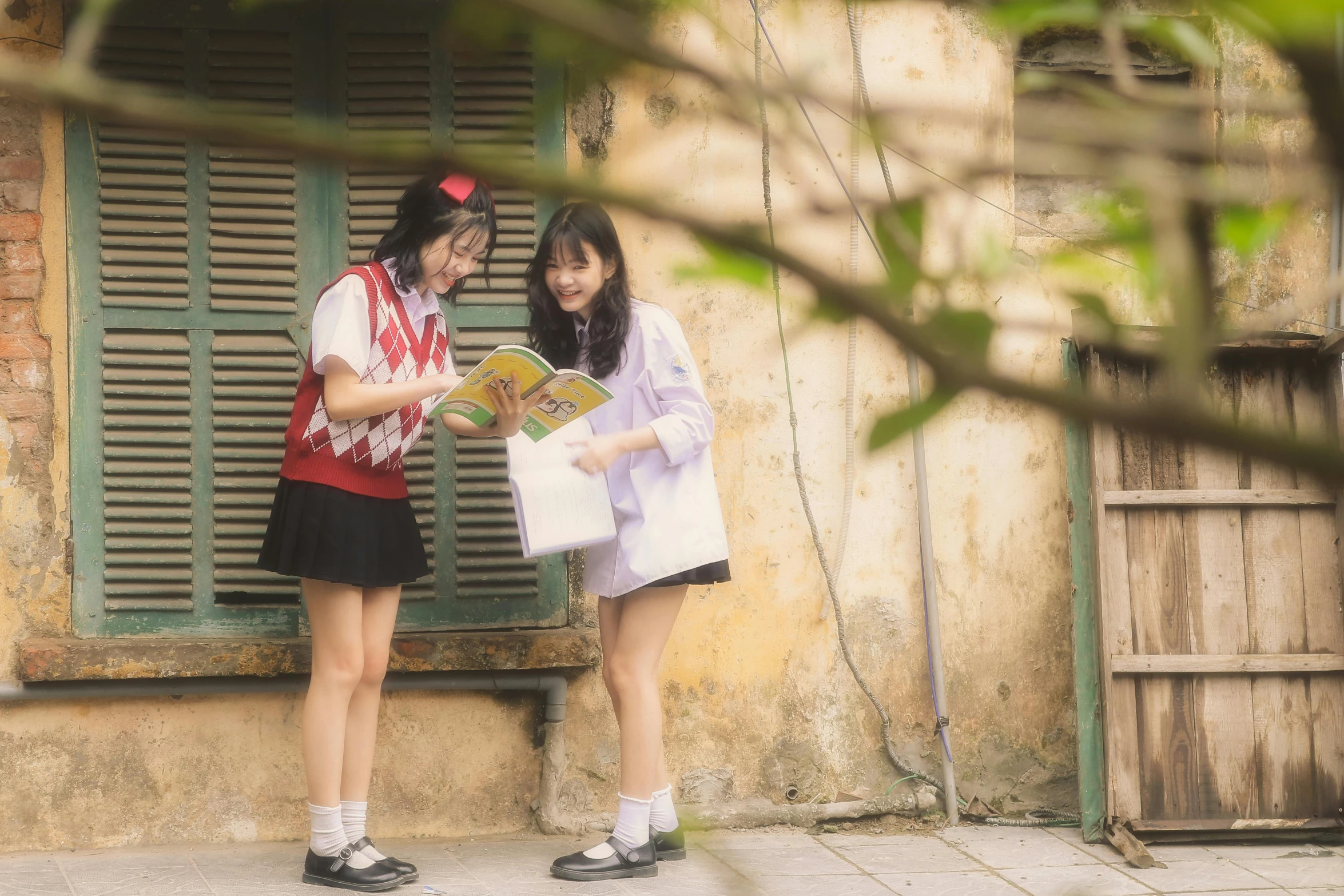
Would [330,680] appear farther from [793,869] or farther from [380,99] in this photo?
[380,99]

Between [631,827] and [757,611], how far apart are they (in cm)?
86

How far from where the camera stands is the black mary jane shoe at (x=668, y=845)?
3.64 meters

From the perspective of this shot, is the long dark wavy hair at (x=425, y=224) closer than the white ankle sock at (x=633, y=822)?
Yes

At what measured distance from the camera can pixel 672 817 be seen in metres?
A: 3.71

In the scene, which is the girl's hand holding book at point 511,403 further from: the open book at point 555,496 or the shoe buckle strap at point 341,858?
the shoe buckle strap at point 341,858

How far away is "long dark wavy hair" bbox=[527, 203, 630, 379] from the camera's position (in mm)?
3453

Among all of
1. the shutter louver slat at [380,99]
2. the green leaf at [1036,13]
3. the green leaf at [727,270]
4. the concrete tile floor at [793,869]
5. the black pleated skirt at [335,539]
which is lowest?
the concrete tile floor at [793,869]

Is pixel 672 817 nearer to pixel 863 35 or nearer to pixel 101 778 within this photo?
pixel 101 778

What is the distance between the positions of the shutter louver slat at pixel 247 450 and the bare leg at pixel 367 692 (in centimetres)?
55

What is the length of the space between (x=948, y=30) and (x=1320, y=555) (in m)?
2.01

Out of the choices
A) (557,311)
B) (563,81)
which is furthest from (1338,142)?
(557,311)

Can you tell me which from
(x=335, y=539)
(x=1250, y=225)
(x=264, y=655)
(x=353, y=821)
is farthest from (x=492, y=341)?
(x=1250, y=225)

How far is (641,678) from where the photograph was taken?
11.5 ft

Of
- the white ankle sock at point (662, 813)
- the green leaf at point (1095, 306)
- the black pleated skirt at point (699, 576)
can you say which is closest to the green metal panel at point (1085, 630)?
the black pleated skirt at point (699, 576)
